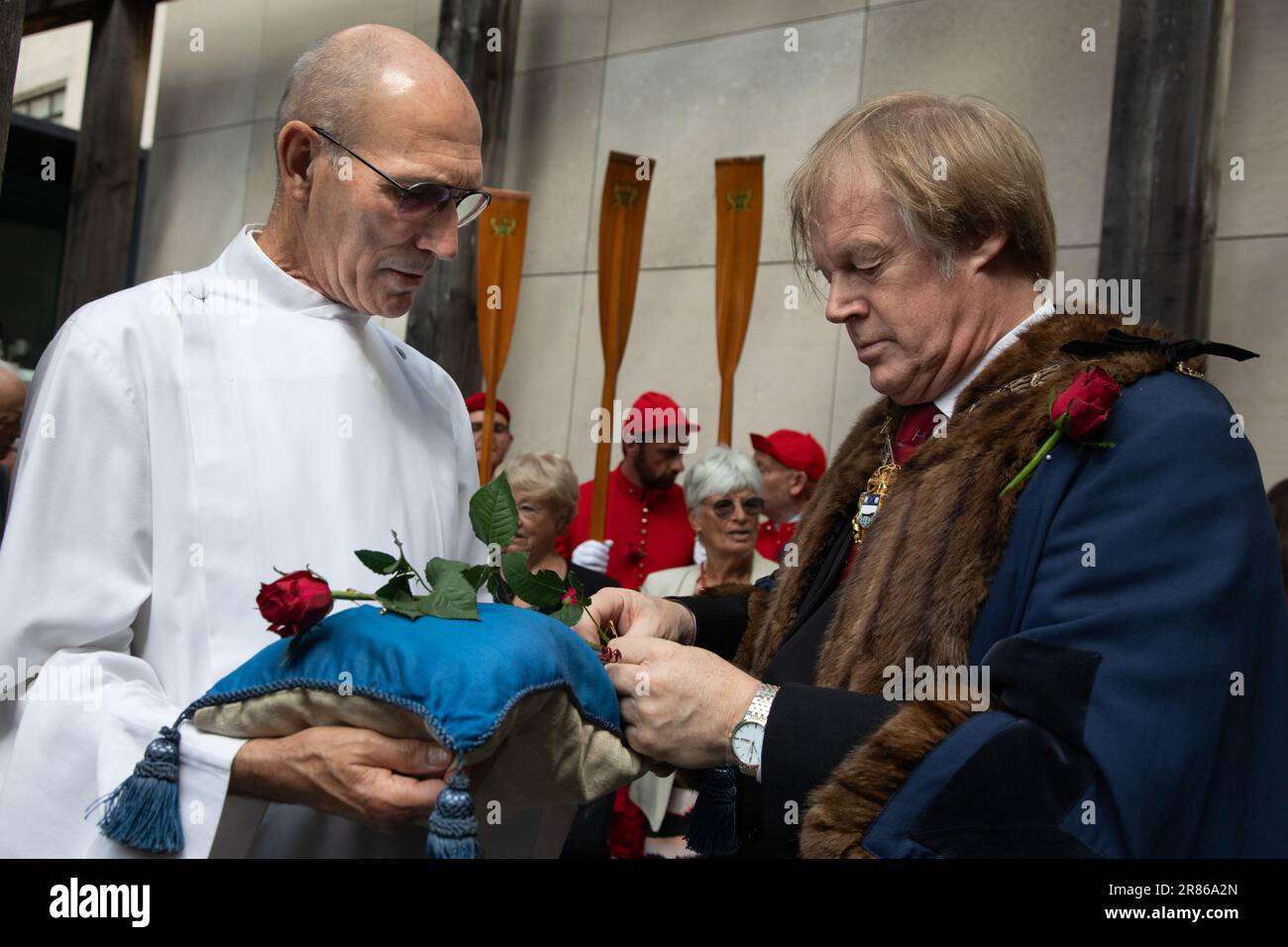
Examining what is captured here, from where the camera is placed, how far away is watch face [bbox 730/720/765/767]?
5.36 ft

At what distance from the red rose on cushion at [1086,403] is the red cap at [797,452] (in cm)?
320

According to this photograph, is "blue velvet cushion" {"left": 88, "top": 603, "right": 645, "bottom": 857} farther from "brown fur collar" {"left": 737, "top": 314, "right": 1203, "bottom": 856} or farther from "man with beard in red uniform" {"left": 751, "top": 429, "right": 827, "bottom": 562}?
"man with beard in red uniform" {"left": 751, "top": 429, "right": 827, "bottom": 562}

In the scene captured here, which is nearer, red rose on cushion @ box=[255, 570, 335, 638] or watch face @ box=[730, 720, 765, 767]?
red rose on cushion @ box=[255, 570, 335, 638]

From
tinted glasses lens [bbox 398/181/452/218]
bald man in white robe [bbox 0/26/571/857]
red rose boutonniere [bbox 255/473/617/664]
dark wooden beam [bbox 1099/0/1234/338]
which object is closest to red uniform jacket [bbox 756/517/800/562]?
dark wooden beam [bbox 1099/0/1234/338]

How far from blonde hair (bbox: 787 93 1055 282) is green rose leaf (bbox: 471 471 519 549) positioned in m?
0.61

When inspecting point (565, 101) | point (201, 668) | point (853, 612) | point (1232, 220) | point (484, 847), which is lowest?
point (484, 847)

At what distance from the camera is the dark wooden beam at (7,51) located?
168 cm

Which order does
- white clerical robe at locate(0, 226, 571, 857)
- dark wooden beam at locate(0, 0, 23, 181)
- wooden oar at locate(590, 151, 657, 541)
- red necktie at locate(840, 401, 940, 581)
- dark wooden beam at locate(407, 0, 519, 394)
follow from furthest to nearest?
dark wooden beam at locate(407, 0, 519, 394) → wooden oar at locate(590, 151, 657, 541) → red necktie at locate(840, 401, 940, 581) → dark wooden beam at locate(0, 0, 23, 181) → white clerical robe at locate(0, 226, 571, 857)

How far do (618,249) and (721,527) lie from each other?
5.79 feet

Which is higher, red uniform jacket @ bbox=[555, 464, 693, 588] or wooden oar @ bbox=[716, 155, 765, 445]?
wooden oar @ bbox=[716, 155, 765, 445]

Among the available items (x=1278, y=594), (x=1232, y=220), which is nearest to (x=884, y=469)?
(x=1278, y=594)

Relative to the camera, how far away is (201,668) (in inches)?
67.3
